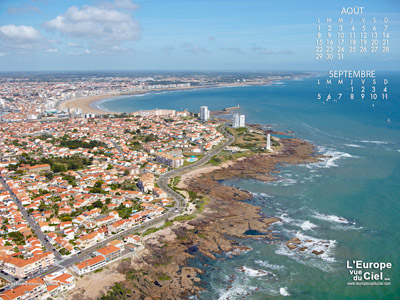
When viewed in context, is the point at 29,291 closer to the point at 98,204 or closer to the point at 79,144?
the point at 98,204


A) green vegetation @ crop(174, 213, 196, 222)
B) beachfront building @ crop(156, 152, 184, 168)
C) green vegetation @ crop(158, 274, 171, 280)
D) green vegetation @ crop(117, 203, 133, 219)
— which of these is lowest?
green vegetation @ crop(158, 274, 171, 280)

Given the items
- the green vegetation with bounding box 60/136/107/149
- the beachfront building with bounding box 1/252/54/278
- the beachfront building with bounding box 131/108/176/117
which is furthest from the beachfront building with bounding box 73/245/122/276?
the beachfront building with bounding box 131/108/176/117

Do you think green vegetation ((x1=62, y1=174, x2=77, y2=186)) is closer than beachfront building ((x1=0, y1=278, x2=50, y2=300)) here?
No

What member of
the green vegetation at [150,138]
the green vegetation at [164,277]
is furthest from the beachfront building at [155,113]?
the green vegetation at [164,277]

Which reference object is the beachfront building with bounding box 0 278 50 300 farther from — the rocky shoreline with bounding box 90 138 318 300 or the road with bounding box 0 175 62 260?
the rocky shoreline with bounding box 90 138 318 300

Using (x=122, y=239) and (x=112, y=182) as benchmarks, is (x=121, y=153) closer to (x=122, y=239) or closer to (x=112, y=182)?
(x=112, y=182)

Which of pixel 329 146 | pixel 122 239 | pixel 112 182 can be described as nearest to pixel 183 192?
pixel 112 182

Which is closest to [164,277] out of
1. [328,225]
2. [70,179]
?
[328,225]

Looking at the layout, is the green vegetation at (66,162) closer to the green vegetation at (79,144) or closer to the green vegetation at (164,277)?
the green vegetation at (79,144)
